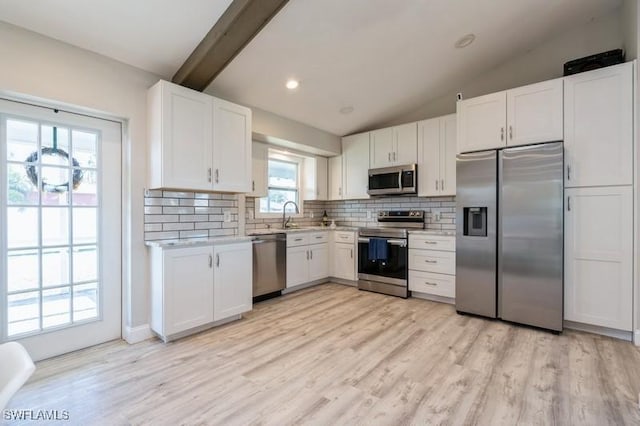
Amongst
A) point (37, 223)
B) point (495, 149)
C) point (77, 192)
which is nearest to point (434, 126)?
point (495, 149)

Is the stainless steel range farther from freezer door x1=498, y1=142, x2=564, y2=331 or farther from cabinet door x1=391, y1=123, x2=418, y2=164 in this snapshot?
freezer door x1=498, y1=142, x2=564, y2=331

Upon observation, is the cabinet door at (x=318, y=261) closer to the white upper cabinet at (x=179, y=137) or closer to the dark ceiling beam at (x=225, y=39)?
the white upper cabinet at (x=179, y=137)

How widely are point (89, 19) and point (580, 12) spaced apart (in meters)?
4.44

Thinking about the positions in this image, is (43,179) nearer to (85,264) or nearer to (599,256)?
(85,264)

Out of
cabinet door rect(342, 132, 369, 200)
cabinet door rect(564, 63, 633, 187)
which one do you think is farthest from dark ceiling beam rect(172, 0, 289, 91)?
cabinet door rect(564, 63, 633, 187)

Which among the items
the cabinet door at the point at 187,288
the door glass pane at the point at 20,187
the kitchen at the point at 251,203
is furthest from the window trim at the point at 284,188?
the door glass pane at the point at 20,187

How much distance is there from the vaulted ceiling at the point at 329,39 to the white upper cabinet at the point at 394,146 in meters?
0.42

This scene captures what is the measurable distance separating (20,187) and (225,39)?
1883 mm

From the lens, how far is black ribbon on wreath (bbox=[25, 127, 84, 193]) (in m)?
2.33

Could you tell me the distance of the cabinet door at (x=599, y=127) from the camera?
104 inches

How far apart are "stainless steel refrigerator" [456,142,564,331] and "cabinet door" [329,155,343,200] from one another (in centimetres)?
208

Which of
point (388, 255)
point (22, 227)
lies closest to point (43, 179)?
point (22, 227)

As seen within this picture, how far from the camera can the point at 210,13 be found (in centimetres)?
230

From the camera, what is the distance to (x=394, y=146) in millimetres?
4414
